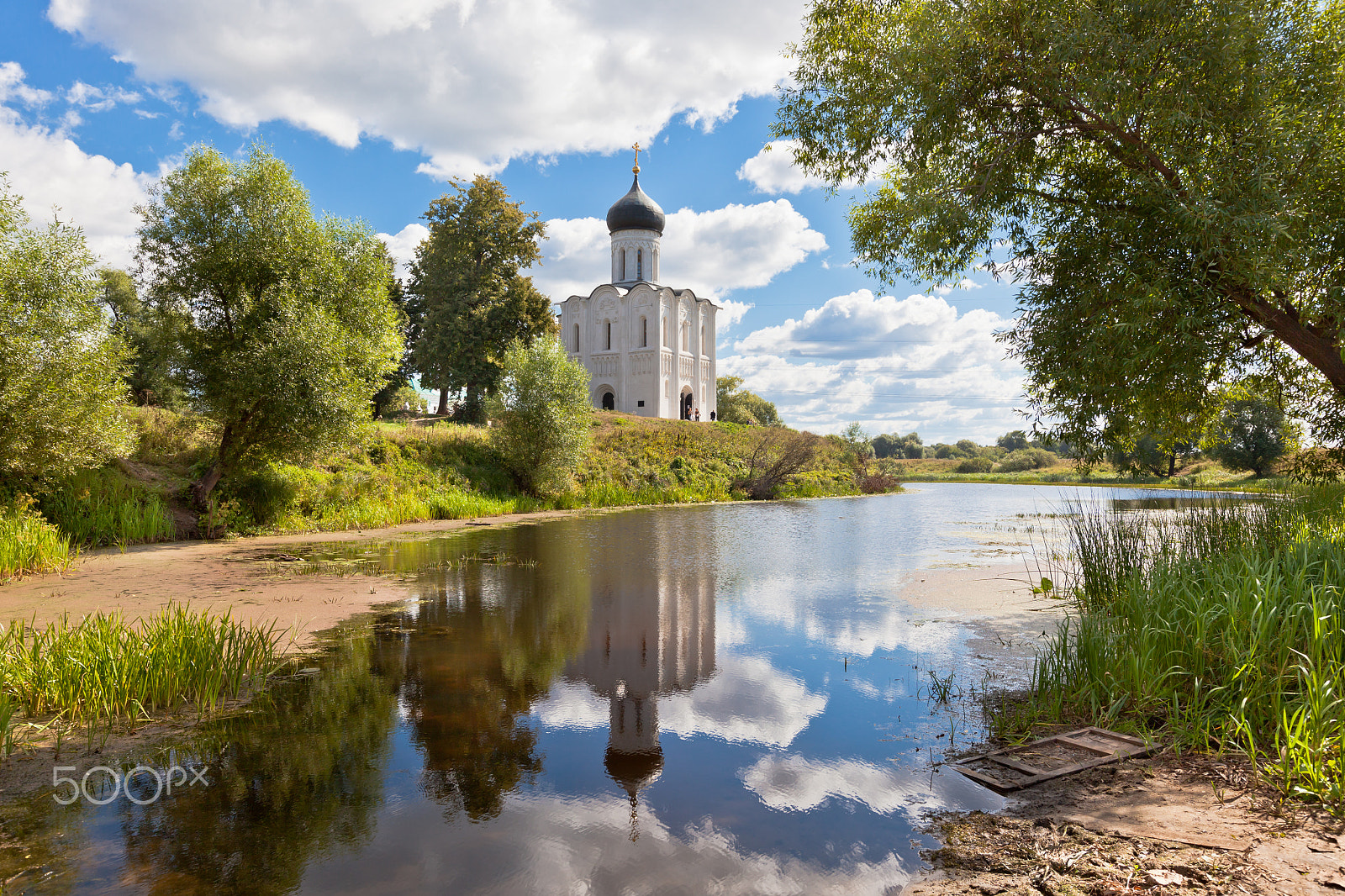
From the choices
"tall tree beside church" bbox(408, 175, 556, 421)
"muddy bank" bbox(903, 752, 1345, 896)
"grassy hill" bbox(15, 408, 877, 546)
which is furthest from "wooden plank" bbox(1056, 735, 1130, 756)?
"tall tree beside church" bbox(408, 175, 556, 421)

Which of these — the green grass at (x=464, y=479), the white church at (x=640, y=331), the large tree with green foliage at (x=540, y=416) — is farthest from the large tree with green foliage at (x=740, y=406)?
the large tree with green foliage at (x=540, y=416)

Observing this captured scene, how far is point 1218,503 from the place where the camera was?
30.1ft

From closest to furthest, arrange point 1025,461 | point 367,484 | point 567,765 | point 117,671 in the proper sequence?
point 567,765, point 117,671, point 367,484, point 1025,461

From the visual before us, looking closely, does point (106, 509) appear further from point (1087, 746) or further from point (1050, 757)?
point (1087, 746)

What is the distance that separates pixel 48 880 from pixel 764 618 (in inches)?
276

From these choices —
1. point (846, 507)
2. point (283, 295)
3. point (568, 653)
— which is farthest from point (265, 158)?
point (846, 507)

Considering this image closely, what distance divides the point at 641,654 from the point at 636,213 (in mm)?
47612

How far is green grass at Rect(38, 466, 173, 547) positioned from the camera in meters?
13.2

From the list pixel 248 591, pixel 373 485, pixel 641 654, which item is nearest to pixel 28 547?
pixel 248 591

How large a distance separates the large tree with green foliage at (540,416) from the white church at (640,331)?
74.6 ft

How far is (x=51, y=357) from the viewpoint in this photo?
37.2 ft

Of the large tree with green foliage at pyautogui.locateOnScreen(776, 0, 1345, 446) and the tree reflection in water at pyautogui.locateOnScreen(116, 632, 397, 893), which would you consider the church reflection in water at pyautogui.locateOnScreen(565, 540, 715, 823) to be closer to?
the tree reflection in water at pyautogui.locateOnScreen(116, 632, 397, 893)

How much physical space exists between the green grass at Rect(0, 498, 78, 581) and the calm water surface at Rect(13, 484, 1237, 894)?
609cm

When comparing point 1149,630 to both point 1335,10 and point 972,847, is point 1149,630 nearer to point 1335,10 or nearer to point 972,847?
point 972,847
